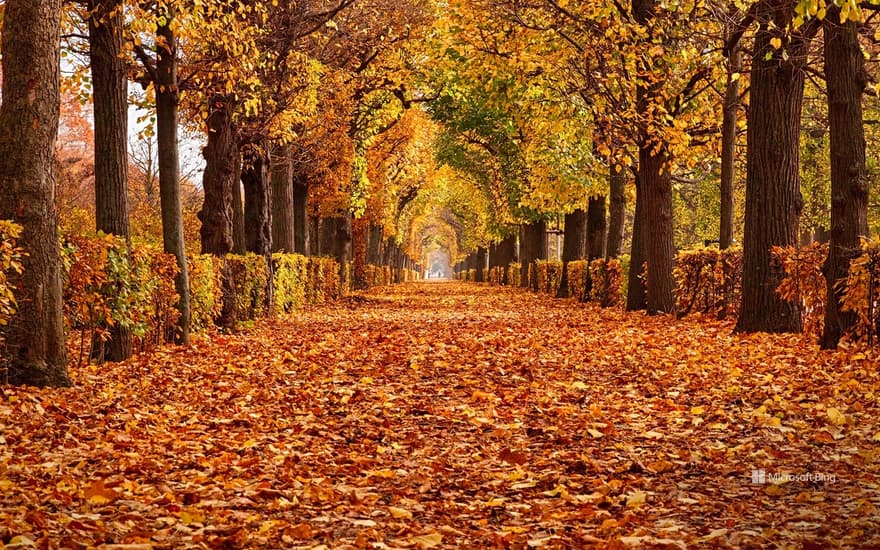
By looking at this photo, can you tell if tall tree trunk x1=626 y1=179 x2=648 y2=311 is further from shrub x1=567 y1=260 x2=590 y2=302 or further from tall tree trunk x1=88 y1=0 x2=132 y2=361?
tall tree trunk x1=88 y1=0 x2=132 y2=361

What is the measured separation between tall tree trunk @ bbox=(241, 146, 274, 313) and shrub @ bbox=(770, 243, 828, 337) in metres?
11.7

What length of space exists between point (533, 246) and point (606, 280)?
56.4ft

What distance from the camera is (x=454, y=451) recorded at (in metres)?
6.70

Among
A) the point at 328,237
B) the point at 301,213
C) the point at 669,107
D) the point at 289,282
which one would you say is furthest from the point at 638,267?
the point at 328,237

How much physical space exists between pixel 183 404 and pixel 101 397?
2.78 ft

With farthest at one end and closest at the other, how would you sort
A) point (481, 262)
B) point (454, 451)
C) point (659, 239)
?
point (481, 262) → point (659, 239) → point (454, 451)

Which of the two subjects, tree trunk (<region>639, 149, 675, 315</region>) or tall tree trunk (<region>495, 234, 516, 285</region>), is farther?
tall tree trunk (<region>495, 234, 516, 285</region>)

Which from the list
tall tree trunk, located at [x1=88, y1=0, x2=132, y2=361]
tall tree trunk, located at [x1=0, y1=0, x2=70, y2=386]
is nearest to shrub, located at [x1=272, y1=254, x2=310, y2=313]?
tall tree trunk, located at [x1=88, y1=0, x2=132, y2=361]

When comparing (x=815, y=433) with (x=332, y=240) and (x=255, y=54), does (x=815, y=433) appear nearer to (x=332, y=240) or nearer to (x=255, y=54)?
(x=255, y=54)

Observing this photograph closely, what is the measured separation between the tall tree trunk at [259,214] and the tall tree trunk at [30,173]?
10875mm

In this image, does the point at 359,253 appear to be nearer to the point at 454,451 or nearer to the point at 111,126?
the point at 111,126

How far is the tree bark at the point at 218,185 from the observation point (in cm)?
1625

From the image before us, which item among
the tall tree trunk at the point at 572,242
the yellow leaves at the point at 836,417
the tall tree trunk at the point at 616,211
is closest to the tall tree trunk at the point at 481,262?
the tall tree trunk at the point at 572,242

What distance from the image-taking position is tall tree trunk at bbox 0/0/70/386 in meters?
8.41
